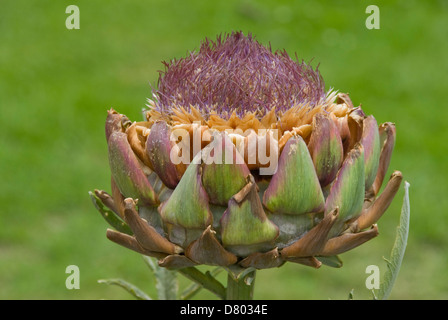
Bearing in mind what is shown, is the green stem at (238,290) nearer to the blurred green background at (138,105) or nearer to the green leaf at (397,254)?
the green leaf at (397,254)

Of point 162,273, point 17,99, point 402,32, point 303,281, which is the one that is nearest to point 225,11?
point 402,32

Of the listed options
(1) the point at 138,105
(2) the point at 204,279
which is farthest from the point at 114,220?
(1) the point at 138,105

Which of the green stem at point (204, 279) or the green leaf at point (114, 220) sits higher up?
the green leaf at point (114, 220)

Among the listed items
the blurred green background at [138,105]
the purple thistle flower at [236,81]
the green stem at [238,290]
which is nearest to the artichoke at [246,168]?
the purple thistle flower at [236,81]

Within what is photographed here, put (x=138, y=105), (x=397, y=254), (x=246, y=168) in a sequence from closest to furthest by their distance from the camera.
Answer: (x=246, y=168) → (x=397, y=254) → (x=138, y=105)

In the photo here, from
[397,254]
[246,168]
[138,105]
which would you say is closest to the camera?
[246,168]

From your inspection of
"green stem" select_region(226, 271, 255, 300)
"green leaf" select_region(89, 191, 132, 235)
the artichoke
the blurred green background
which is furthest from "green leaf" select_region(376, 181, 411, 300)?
the blurred green background

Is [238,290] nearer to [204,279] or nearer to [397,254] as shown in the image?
[204,279]
